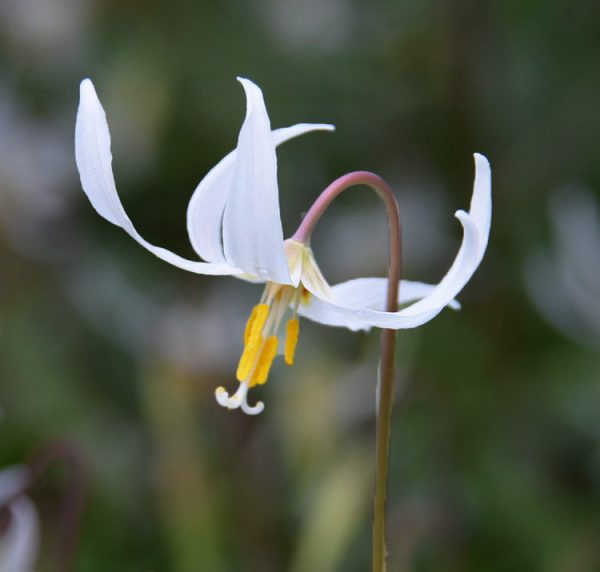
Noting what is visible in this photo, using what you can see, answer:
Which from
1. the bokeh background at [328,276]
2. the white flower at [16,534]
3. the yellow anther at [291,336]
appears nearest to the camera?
the yellow anther at [291,336]

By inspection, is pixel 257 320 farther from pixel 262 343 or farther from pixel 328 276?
pixel 328 276

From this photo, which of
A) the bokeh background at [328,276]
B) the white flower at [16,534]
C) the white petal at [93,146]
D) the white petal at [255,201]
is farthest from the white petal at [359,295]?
the bokeh background at [328,276]

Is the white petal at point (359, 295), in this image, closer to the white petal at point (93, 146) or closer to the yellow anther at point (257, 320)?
the yellow anther at point (257, 320)

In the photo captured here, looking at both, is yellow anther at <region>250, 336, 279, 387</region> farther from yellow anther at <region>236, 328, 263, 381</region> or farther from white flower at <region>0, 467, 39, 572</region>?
white flower at <region>0, 467, 39, 572</region>

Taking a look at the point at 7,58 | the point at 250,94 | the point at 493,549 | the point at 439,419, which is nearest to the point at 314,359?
the point at 439,419

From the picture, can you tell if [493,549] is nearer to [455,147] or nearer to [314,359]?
[314,359]

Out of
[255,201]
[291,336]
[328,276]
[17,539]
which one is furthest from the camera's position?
[328,276]

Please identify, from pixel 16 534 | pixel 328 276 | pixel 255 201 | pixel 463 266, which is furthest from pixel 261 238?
pixel 328 276

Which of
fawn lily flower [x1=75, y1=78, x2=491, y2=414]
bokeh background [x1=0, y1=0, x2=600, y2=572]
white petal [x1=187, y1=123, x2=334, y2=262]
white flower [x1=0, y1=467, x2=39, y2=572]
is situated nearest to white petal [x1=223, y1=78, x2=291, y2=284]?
fawn lily flower [x1=75, y1=78, x2=491, y2=414]

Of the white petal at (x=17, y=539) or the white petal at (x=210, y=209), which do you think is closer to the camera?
the white petal at (x=210, y=209)

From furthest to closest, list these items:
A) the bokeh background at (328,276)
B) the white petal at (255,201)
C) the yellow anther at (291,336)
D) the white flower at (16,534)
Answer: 1. the bokeh background at (328,276)
2. the white flower at (16,534)
3. the yellow anther at (291,336)
4. the white petal at (255,201)
